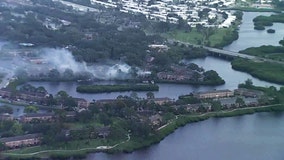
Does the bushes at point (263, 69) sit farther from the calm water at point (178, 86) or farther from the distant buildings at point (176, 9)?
the distant buildings at point (176, 9)

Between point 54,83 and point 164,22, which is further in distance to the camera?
point 164,22

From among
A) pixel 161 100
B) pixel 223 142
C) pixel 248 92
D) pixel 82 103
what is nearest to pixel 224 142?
pixel 223 142

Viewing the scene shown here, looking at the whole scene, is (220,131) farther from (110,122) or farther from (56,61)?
(56,61)

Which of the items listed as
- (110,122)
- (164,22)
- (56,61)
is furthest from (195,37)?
(110,122)

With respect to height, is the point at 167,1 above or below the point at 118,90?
above

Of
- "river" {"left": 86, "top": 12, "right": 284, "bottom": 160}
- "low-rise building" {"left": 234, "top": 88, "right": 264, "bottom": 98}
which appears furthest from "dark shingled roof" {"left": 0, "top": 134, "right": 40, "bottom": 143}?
"low-rise building" {"left": 234, "top": 88, "right": 264, "bottom": 98}

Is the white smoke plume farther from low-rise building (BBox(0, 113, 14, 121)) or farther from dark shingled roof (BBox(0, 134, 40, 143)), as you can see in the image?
dark shingled roof (BBox(0, 134, 40, 143))

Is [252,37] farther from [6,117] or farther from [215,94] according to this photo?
[6,117]
